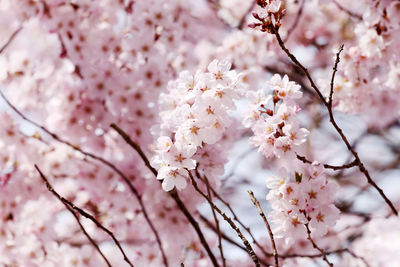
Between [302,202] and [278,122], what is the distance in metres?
0.32

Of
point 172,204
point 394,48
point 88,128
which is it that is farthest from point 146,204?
point 394,48

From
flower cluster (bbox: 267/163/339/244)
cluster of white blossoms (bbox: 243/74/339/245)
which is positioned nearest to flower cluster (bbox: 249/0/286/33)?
cluster of white blossoms (bbox: 243/74/339/245)

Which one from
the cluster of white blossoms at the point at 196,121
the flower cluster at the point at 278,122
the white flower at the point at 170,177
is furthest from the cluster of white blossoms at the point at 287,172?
the white flower at the point at 170,177

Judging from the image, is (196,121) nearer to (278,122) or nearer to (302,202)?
A: (278,122)

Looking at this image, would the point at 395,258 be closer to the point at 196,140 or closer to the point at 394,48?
the point at 394,48

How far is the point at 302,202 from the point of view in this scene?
208 centimetres

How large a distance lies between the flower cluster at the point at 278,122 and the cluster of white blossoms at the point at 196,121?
121 mm

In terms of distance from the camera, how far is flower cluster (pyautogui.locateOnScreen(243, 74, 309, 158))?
205 cm

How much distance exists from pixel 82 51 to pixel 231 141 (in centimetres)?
134

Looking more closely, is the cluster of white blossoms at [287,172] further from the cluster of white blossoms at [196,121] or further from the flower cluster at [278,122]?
the cluster of white blossoms at [196,121]

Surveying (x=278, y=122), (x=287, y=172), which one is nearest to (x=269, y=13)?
(x=278, y=122)

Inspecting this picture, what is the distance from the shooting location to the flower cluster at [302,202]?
6.85 feet

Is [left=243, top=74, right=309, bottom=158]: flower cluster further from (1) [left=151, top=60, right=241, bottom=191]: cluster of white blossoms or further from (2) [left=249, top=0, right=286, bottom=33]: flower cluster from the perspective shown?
(2) [left=249, top=0, right=286, bottom=33]: flower cluster

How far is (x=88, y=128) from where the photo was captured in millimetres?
3740
